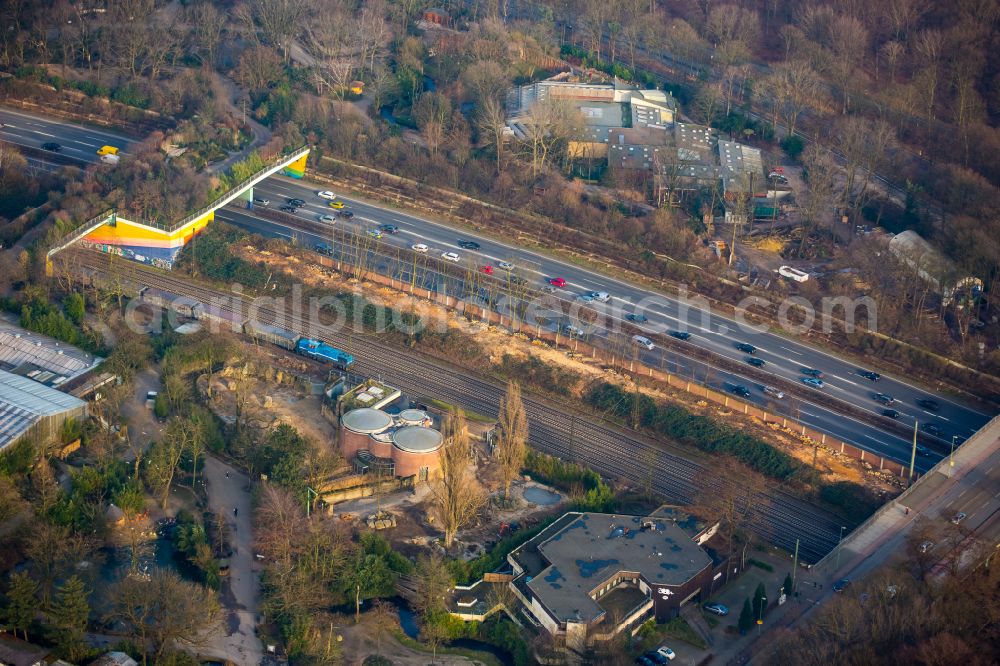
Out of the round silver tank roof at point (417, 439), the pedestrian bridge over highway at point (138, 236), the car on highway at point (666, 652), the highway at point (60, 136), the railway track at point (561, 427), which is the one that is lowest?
the car on highway at point (666, 652)

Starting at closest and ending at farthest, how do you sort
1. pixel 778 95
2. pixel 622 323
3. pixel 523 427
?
pixel 523 427
pixel 622 323
pixel 778 95

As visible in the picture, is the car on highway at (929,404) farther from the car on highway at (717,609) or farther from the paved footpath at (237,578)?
the paved footpath at (237,578)

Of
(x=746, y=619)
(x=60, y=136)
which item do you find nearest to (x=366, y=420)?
(x=746, y=619)

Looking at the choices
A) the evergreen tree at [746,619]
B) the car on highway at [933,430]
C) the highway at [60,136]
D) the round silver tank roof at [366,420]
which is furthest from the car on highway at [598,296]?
the highway at [60,136]

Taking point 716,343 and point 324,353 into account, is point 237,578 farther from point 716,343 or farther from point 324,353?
point 716,343

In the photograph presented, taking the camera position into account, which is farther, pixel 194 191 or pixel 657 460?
pixel 194 191

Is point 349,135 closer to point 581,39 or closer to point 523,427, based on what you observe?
point 581,39

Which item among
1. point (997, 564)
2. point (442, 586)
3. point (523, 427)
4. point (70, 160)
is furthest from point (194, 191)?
point (997, 564)
